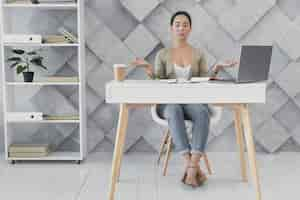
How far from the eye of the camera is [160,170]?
320 cm

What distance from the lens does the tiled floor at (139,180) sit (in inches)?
105

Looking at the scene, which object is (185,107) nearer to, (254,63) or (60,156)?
(254,63)

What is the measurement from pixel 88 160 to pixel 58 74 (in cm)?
72

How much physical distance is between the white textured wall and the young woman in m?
0.49

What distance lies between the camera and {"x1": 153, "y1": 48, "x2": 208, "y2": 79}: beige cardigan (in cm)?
308

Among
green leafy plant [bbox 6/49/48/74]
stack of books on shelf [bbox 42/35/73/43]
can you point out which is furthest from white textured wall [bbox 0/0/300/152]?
stack of books on shelf [bbox 42/35/73/43]

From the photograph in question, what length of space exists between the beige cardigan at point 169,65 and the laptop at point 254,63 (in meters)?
0.68

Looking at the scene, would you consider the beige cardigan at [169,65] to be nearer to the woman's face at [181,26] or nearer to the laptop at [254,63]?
the woman's face at [181,26]

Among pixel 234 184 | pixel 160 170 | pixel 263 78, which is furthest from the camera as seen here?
pixel 160 170

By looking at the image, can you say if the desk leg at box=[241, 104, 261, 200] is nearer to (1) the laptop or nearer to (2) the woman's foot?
(1) the laptop

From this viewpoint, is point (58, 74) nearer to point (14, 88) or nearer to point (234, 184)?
point (14, 88)

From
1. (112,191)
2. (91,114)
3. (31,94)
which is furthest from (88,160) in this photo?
(112,191)

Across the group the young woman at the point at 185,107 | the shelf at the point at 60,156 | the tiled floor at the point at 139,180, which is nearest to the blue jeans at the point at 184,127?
the young woman at the point at 185,107

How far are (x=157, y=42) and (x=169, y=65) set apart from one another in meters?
0.55
